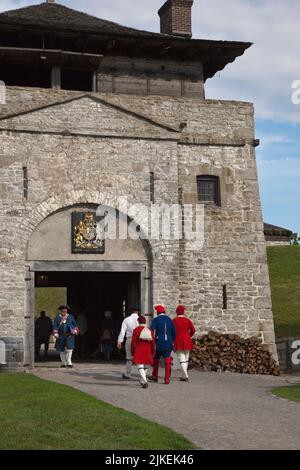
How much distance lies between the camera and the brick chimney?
24.8 meters

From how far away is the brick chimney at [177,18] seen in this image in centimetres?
2483

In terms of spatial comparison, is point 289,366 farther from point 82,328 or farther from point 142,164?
point 142,164

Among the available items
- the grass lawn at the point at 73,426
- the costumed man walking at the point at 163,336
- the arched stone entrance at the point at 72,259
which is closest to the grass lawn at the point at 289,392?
the costumed man walking at the point at 163,336

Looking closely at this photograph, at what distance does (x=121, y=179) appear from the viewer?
1977 centimetres

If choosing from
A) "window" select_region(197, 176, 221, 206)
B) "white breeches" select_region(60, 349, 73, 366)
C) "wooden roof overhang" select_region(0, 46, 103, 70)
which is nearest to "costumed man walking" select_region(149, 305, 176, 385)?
"white breeches" select_region(60, 349, 73, 366)

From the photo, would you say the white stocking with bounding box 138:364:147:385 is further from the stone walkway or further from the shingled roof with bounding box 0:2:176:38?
the shingled roof with bounding box 0:2:176:38

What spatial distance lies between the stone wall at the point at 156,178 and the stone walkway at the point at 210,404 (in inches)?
94.9

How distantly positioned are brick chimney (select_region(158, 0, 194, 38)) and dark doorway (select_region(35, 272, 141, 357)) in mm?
8551

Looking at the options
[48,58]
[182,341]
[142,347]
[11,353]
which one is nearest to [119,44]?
[48,58]

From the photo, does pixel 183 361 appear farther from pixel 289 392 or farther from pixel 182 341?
pixel 289 392

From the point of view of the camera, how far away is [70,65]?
72.0 feet

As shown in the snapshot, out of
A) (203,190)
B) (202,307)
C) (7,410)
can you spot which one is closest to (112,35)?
(203,190)

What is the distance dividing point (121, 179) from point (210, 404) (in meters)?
8.84

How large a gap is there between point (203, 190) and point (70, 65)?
5.53 metres
